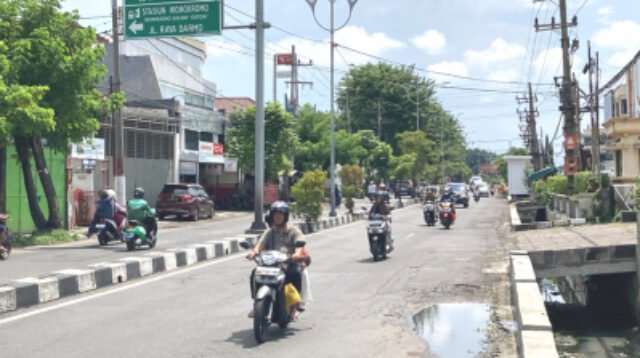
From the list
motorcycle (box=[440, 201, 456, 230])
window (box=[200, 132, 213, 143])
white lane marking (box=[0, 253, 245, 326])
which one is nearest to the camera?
white lane marking (box=[0, 253, 245, 326])

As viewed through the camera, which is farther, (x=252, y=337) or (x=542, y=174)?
(x=542, y=174)

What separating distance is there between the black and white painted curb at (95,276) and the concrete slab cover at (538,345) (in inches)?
265

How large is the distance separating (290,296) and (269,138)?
31.5 meters

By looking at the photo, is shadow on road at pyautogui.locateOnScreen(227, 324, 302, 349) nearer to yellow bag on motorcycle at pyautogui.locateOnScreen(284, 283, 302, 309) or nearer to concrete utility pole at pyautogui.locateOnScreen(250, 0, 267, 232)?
yellow bag on motorcycle at pyautogui.locateOnScreen(284, 283, 302, 309)

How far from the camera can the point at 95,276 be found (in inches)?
476

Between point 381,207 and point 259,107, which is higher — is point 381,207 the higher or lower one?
the lower one

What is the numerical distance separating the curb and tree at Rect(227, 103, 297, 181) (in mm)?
29122

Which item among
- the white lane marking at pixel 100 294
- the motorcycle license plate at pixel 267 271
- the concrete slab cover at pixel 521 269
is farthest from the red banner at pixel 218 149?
the motorcycle license plate at pixel 267 271

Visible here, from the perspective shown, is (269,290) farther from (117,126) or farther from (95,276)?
(117,126)

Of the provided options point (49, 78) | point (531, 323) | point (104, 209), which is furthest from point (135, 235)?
point (531, 323)

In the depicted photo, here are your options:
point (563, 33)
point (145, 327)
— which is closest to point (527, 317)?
point (145, 327)

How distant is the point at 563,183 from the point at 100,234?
22146mm

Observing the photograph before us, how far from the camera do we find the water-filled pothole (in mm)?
7523

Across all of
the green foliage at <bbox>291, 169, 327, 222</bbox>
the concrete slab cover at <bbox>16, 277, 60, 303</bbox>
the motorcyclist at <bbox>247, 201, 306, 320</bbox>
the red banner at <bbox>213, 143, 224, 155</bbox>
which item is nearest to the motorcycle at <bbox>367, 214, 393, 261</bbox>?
the concrete slab cover at <bbox>16, 277, 60, 303</bbox>
